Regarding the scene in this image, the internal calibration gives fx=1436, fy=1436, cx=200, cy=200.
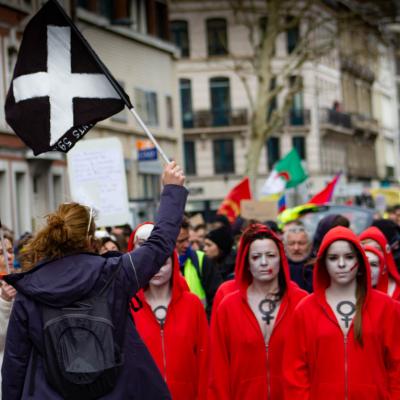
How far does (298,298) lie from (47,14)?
2.49m

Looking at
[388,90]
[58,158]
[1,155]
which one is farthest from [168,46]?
[388,90]

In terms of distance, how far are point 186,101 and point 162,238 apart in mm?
65899

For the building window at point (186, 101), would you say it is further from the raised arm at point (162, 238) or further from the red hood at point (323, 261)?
the raised arm at point (162, 238)

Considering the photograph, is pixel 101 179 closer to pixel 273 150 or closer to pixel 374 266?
pixel 374 266

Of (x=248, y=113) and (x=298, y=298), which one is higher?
(x=248, y=113)

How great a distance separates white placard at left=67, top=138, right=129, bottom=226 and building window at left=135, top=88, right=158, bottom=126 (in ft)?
77.1

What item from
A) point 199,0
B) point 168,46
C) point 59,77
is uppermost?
point 199,0

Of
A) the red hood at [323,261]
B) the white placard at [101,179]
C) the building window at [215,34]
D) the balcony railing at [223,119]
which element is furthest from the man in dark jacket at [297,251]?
the building window at [215,34]

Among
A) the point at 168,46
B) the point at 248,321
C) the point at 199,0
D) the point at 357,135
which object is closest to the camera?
the point at 248,321

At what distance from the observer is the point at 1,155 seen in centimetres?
3012

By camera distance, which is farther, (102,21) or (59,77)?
(102,21)

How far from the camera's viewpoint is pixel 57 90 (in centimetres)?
768

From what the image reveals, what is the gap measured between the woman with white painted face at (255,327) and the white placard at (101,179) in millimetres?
6579

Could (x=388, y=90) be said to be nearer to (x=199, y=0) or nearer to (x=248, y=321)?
(x=199, y=0)
